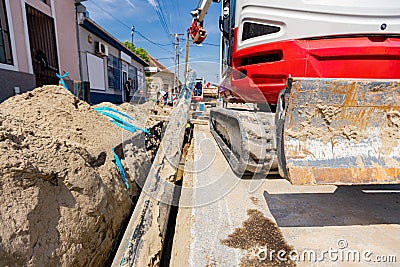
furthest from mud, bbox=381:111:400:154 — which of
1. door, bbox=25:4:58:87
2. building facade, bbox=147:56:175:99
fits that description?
door, bbox=25:4:58:87

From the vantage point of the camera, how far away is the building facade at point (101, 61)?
8.55 m

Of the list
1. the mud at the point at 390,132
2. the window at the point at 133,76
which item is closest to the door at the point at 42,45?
the mud at the point at 390,132

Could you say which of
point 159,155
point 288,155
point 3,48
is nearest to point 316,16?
point 288,155

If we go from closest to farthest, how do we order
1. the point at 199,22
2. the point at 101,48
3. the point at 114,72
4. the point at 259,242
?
1. the point at 259,242
2. the point at 199,22
3. the point at 101,48
4. the point at 114,72

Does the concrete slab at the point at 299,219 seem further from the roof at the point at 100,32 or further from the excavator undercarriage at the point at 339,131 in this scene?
the roof at the point at 100,32

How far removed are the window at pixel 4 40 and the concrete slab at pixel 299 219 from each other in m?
5.18

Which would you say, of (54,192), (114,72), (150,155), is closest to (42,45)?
(150,155)

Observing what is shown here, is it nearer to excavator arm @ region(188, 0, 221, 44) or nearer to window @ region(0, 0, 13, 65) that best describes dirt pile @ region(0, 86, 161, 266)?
window @ region(0, 0, 13, 65)

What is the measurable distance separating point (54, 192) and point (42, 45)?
257 inches

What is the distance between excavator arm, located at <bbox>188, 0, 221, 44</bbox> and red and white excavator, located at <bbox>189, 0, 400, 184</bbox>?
11.9 feet

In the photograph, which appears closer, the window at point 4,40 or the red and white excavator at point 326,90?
the red and white excavator at point 326,90

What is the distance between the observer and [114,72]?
12430 mm

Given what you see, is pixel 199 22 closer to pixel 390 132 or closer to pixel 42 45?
pixel 42 45

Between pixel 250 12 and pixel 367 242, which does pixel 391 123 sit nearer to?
pixel 367 242
